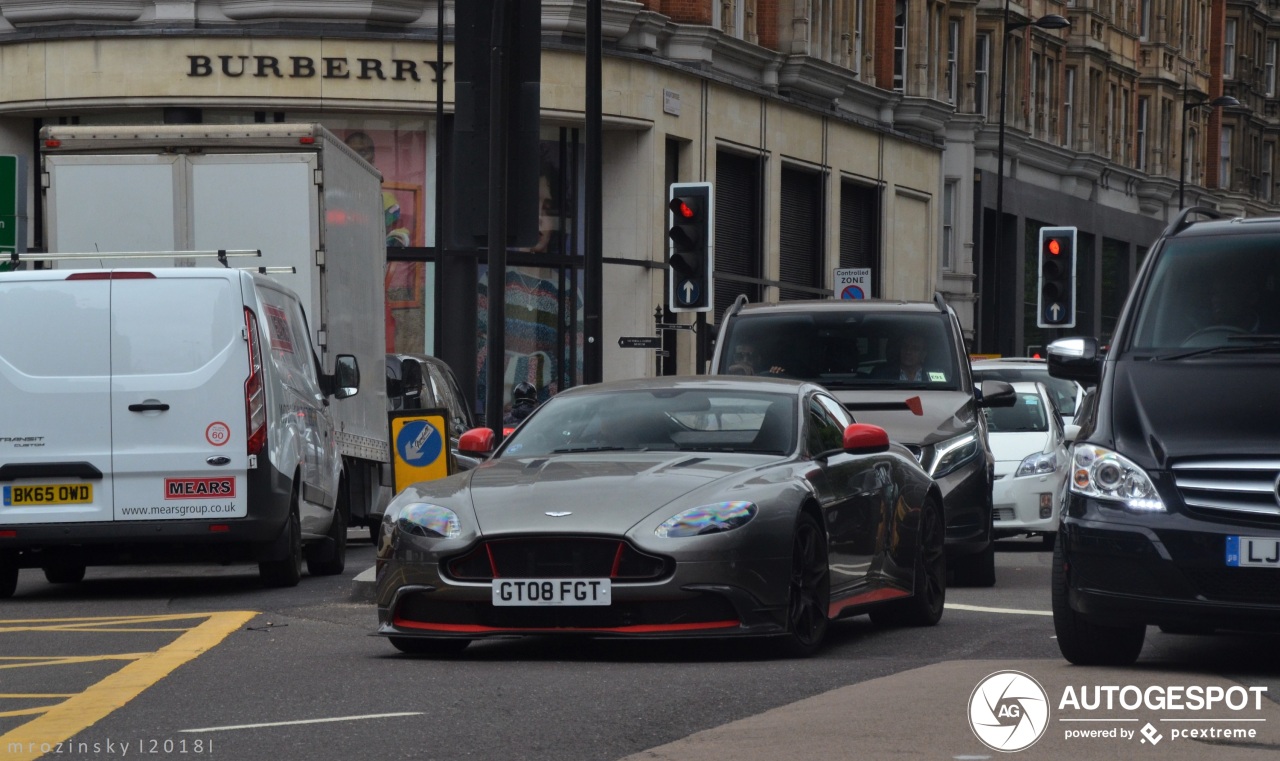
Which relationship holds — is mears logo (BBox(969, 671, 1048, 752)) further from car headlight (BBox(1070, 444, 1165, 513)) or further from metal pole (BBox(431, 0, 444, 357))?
metal pole (BBox(431, 0, 444, 357))

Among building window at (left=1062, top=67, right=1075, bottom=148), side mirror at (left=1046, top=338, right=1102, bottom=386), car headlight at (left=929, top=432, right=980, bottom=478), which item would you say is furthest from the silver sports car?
building window at (left=1062, top=67, right=1075, bottom=148)

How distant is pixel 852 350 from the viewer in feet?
49.9

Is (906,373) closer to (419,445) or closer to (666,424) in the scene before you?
(419,445)

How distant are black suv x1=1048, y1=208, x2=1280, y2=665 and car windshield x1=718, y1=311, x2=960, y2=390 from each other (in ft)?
18.8

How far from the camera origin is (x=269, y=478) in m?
14.0

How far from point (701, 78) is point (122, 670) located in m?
31.0

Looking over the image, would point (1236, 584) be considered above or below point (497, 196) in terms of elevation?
below

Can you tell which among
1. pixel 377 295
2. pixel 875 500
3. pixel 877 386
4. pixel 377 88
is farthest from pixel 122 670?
pixel 377 88

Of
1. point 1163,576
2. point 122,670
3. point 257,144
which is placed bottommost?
point 122,670

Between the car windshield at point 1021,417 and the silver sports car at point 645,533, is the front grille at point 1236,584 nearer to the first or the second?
the silver sports car at point 645,533

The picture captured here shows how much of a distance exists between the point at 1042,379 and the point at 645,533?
14065mm

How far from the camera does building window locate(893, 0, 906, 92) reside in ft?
170

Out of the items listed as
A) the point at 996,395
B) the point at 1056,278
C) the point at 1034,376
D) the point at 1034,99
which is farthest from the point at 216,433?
the point at 1034,99

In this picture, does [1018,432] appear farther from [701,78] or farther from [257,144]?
[701,78]
